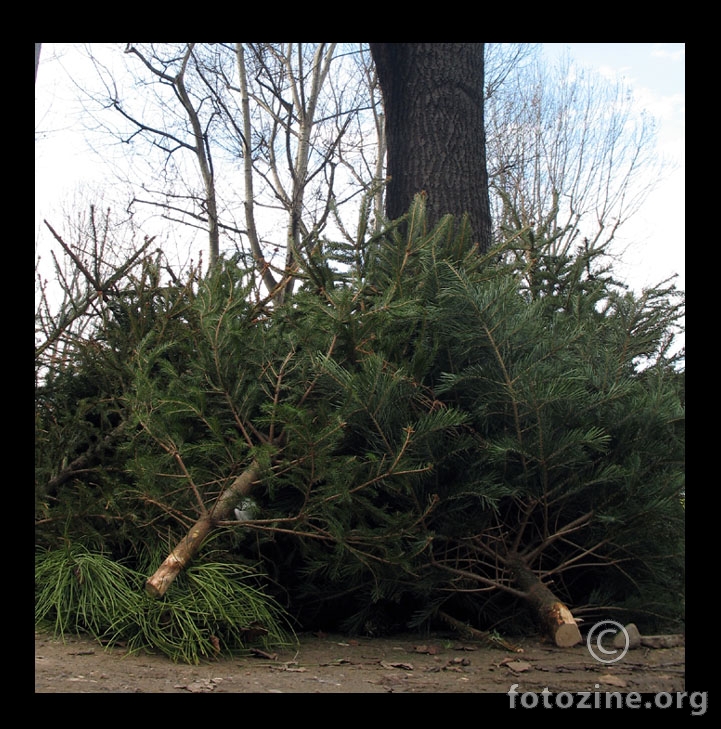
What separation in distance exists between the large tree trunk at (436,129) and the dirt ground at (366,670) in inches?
133

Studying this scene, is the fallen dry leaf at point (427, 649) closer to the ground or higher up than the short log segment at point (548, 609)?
closer to the ground

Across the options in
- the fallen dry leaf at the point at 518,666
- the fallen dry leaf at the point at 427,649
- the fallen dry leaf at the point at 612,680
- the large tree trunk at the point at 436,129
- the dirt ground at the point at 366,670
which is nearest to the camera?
the dirt ground at the point at 366,670

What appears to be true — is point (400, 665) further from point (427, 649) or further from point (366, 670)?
point (427, 649)

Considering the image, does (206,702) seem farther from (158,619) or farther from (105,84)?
(105,84)

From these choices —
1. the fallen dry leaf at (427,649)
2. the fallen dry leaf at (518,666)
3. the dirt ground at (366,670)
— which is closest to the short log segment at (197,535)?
the dirt ground at (366,670)

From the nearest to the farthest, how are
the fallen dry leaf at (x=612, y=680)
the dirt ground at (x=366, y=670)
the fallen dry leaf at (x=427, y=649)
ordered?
the dirt ground at (x=366, y=670) < the fallen dry leaf at (x=612, y=680) < the fallen dry leaf at (x=427, y=649)

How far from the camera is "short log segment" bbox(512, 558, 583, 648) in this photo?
3.62m

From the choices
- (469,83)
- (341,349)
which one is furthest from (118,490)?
(469,83)

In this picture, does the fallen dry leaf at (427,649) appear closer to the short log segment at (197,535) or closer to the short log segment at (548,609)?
the short log segment at (548,609)

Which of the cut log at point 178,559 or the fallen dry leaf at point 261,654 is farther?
the fallen dry leaf at point 261,654

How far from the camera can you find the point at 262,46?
15.1 m

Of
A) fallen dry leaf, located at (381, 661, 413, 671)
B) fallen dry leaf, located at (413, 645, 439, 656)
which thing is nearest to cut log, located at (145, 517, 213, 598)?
fallen dry leaf, located at (381, 661, 413, 671)

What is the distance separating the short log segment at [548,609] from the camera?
11.9ft

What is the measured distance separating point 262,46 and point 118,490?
13316 millimetres
